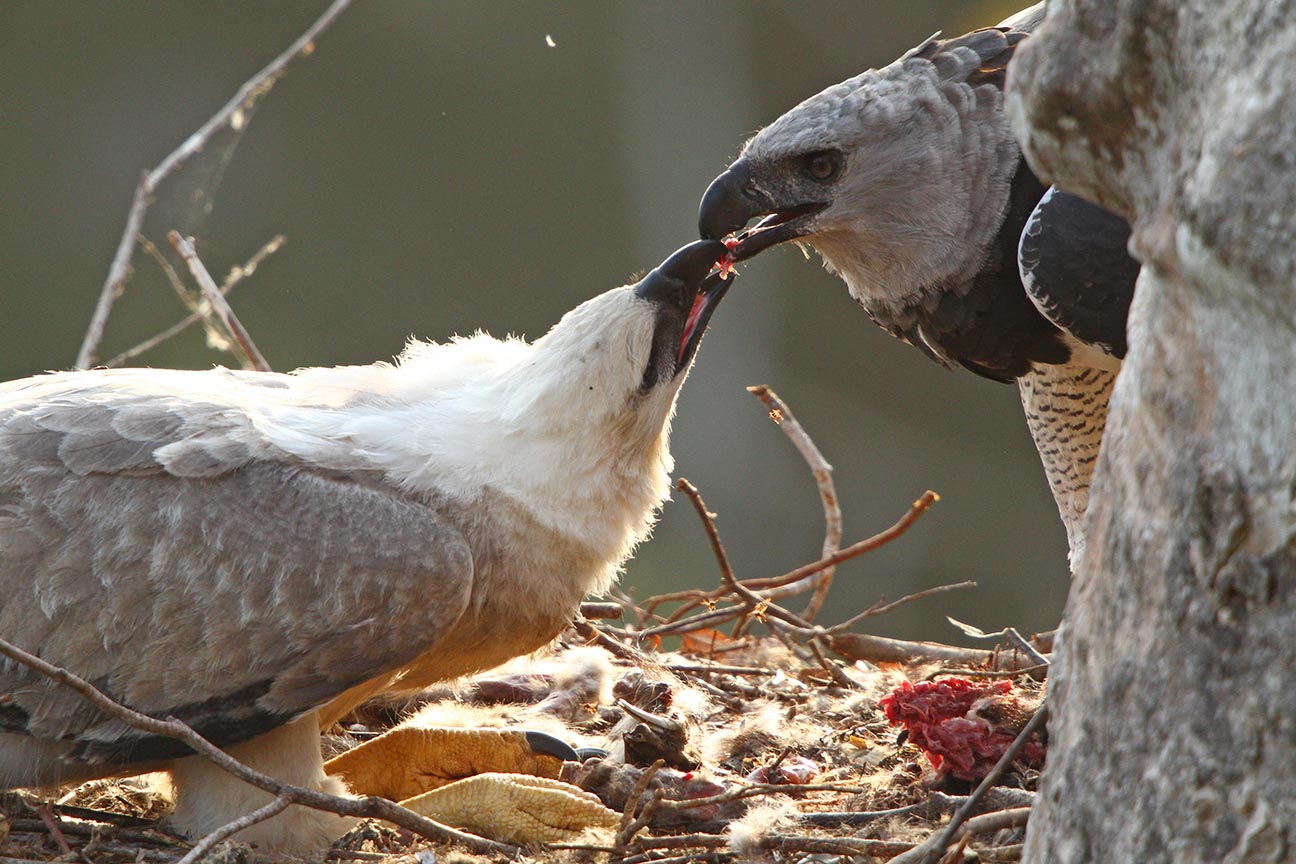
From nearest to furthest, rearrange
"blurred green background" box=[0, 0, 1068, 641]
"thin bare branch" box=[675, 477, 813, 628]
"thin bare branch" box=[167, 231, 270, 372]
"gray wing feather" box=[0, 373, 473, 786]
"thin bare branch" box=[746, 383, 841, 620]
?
"gray wing feather" box=[0, 373, 473, 786], "thin bare branch" box=[675, 477, 813, 628], "thin bare branch" box=[167, 231, 270, 372], "thin bare branch" box=[746, 383, 841, 620], "blurred green background" box=[0, 0, 1068, 641]

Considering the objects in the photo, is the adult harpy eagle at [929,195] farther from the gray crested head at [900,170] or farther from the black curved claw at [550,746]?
the black curved claw at [550,746]

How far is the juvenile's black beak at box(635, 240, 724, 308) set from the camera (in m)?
3.07

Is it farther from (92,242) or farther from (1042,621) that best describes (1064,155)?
(92,242)

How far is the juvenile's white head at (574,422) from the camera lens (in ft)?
9.93

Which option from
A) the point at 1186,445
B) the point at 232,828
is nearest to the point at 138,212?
the point at 232,828

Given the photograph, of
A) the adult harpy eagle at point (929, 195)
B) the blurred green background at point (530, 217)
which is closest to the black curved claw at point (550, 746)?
the adult harpy eagle at point (929, 195)

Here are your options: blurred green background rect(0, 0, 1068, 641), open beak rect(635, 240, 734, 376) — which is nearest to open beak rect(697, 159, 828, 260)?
open beak rect(635, 240, 734, 376)

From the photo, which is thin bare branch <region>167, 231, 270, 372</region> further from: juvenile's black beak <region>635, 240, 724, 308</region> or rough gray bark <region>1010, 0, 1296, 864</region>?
rough gray bark <region>1010, 0, 1296, 864</region>

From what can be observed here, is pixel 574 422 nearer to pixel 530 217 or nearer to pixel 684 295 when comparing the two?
pixel 684 295

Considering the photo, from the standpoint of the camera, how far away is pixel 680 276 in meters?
3.09

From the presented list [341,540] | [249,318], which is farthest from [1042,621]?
[341,540]

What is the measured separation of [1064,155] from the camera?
66.7 inches

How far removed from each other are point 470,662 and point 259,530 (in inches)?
23.0

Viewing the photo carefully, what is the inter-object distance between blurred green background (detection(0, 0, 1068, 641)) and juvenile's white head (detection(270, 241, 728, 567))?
18.9ft
